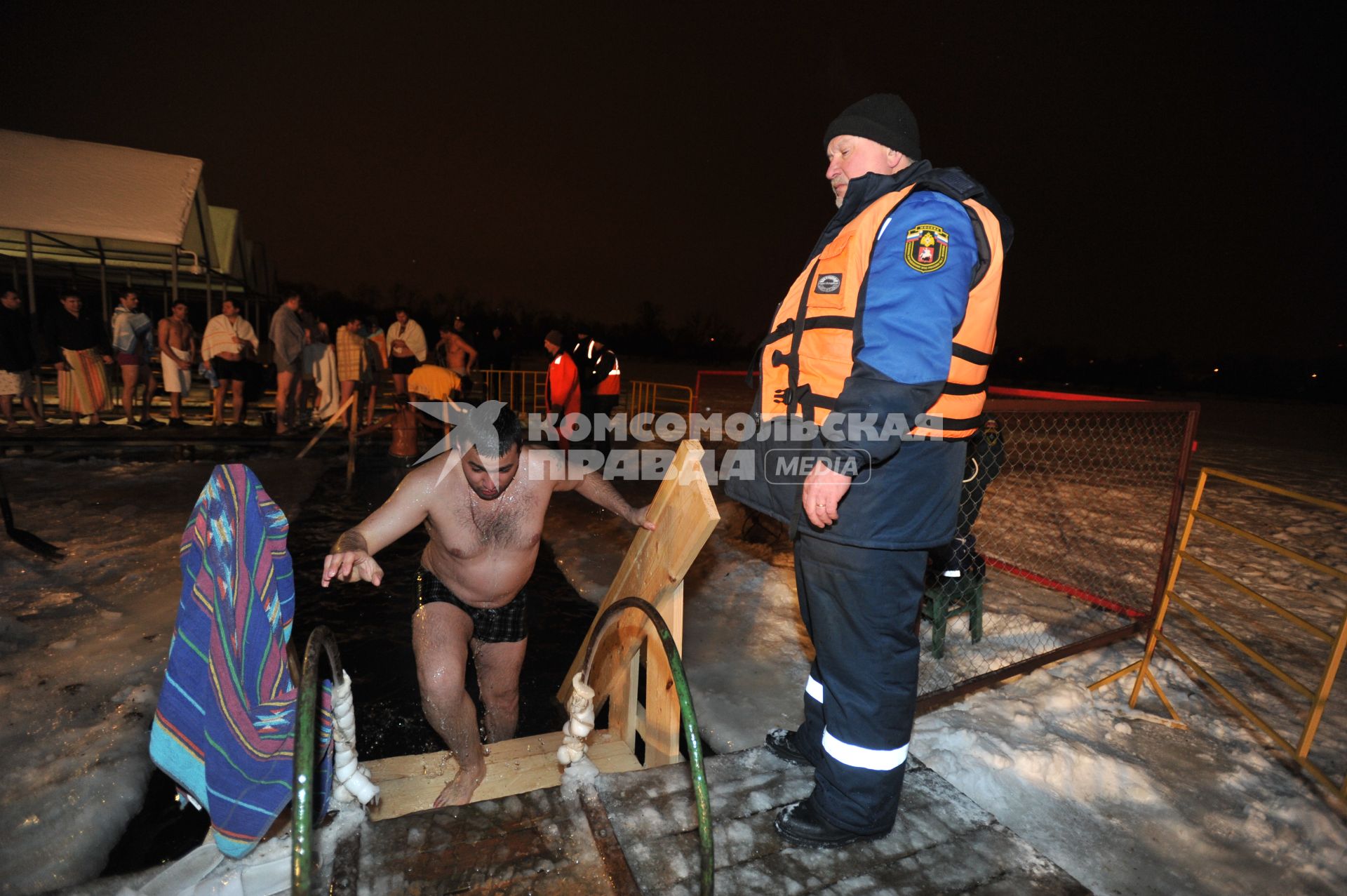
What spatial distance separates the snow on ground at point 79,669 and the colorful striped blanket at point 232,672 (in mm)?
1031

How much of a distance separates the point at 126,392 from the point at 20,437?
1.57 meters

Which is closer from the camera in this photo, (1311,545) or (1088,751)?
(1088,751)

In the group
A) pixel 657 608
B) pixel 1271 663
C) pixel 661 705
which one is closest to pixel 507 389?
pixel 661 705

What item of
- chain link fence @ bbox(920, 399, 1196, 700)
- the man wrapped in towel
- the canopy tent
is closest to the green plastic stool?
chain link fence @ bbox(920, 399, 1196, 700)

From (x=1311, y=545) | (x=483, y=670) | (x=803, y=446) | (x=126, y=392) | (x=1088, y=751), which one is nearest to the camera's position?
(x=803, y=446)

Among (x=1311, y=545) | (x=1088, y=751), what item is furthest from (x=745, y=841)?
(x=1311, y=545)

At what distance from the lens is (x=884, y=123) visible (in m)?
2.00

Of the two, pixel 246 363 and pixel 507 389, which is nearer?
pixel 246 363

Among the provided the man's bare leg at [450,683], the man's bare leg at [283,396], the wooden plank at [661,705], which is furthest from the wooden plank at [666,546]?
the man's bare leg at [283,396]

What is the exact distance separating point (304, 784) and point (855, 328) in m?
1.72

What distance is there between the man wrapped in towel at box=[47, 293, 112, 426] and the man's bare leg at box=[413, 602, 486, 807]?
9.94 m

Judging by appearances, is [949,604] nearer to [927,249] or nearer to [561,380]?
[927,249]

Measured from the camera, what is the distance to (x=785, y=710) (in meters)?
3.53

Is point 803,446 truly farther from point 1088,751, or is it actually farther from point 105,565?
point 105,565
